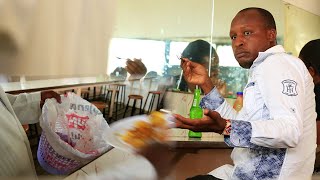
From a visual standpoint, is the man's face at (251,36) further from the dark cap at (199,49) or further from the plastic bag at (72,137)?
the dark cap at (199,49)

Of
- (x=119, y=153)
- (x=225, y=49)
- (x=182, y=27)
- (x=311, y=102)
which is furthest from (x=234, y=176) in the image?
(x=225, y=49)

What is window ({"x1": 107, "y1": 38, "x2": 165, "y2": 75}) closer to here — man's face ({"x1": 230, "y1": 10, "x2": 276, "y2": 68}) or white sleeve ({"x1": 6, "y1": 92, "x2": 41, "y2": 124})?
white sleeve ({"x1": 6, "y1": 92, "x2": 41, "y2": 124})

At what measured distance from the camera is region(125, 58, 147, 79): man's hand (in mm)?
563

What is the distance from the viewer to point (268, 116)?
90cm

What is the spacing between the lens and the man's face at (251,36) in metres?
1.11

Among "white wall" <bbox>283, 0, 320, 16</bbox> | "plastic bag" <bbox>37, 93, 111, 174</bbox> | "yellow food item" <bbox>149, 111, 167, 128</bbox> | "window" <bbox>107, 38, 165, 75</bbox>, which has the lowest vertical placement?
"plastic bag" <bbox>37, 93, 111, 174</bbox>

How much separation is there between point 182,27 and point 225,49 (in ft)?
1.72

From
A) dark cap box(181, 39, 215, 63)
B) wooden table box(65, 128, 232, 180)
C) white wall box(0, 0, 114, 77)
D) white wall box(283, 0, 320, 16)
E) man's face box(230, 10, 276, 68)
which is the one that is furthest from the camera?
white wall box(283, 0, 320, 16)

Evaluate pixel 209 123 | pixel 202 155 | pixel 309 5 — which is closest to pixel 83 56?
pixel 209 123

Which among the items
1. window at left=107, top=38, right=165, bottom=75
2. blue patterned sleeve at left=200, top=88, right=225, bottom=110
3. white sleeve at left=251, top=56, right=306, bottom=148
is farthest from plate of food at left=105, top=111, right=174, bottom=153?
blue patterned sleeve at left=200, top=88, right=225, bottom=110

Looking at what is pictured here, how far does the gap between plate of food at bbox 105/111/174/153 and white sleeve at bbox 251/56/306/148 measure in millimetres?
372

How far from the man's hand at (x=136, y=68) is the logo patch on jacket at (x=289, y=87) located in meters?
0.44

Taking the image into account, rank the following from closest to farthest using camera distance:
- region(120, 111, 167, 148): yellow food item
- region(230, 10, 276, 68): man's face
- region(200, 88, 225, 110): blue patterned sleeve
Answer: region(120, 111, 167, 148): yellow food item → region(230, 10, 276, 68): man's face → region(200, 88, 225, 110): blue patterned sleeve

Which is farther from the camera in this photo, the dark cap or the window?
the dark cap
